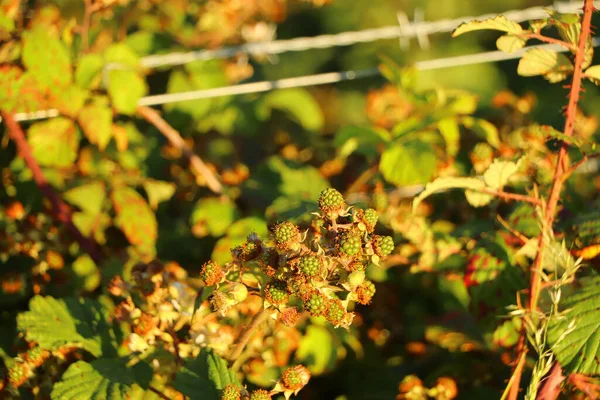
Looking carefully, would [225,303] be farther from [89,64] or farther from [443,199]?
[443,199]

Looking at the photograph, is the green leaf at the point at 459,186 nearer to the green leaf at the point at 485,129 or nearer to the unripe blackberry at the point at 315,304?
the unripe blackberry at the point at 315,304

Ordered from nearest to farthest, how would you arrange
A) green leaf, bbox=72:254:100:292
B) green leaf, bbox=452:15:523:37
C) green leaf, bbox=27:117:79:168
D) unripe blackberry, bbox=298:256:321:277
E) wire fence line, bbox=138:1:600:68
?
unripe blackberry, bbox=298:256:321:277
green leaf, bbox=452:15:523:37
green leaf, bbox=72:254:100:292
green leaf, bbox=27:117:79:168
wire fence line, bbox=138:1:600:68

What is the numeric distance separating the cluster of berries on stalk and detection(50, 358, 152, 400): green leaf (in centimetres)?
35

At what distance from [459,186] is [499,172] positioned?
0.10 m

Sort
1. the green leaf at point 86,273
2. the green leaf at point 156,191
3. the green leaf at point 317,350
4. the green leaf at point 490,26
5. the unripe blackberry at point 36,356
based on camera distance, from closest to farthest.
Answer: the green leaf at point 490,26, the unripe blackberry at point 36,356, the green leaf at point 317,350, the green leaf at point 86,273, the green leaf at point 156,191

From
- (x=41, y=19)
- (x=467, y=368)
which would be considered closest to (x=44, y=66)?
(x=41, y=19)

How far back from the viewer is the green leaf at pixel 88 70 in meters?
1.98

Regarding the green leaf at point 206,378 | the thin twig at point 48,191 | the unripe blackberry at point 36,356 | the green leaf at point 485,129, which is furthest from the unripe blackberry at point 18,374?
the green leaf at point 485,129

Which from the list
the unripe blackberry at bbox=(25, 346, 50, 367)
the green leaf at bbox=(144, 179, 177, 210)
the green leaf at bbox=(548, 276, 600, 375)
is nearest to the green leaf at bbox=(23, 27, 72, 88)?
the green leaf at bbox=(144, 179, 177, 210)

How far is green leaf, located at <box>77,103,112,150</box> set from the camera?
198cm

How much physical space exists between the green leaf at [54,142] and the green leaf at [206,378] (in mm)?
995

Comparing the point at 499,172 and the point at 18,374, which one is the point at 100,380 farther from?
the point at 499,172

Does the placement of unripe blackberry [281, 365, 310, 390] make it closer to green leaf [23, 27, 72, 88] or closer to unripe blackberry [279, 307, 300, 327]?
unripe blackberry [279, 307, 300, 327]

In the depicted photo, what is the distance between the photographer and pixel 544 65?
151 cm
